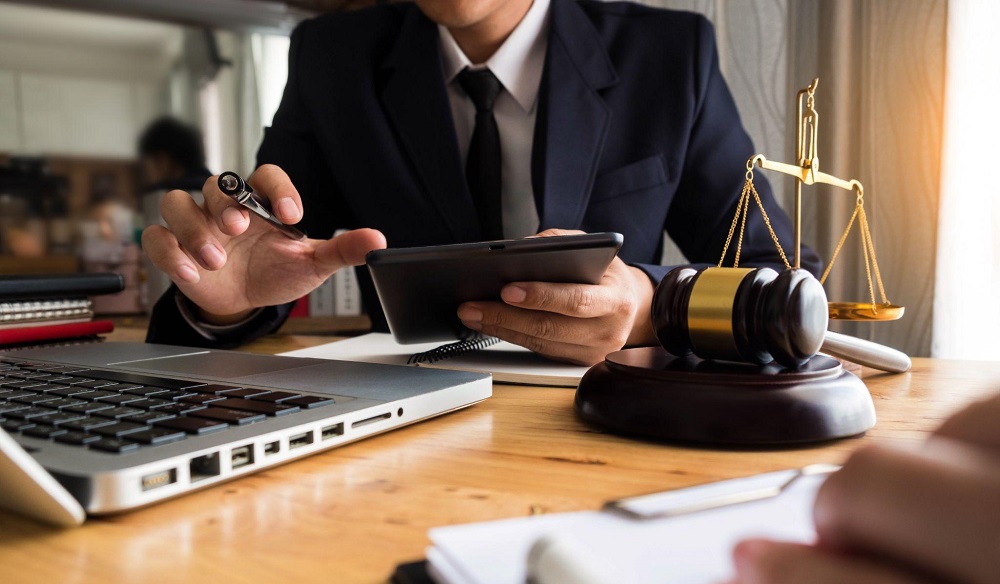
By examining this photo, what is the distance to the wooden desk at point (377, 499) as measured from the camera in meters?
0.27

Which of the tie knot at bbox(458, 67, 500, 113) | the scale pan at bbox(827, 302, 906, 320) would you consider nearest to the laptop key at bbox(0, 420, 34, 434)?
the scale pan at bbox(827, 302, 906, 320)

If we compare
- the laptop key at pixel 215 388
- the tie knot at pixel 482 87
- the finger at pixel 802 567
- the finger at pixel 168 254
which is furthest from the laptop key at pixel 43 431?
the tie knot at pixel 482 87

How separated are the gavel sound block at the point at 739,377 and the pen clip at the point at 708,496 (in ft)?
0.24

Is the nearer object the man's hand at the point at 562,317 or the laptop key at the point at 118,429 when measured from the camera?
the laptop key at the point at 118,429

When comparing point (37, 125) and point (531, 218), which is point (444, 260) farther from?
point (37, 125)

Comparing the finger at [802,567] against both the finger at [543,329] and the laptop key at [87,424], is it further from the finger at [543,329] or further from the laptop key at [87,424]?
the finger at [543,329]

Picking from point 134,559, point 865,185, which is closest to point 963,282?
point 865,185

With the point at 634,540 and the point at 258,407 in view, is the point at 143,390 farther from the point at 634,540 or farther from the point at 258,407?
the point at 634,540

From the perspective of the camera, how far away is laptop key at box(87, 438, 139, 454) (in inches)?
12.7

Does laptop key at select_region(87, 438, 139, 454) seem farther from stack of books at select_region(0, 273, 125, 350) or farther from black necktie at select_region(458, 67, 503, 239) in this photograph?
black necktie at select_region(458, 67, 503, 239)

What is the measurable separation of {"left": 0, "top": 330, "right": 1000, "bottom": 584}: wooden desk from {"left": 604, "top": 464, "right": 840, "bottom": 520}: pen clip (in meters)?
0.03

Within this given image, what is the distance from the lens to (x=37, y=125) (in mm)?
2447

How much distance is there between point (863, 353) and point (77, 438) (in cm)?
61

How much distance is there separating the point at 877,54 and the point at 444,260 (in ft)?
4.51
